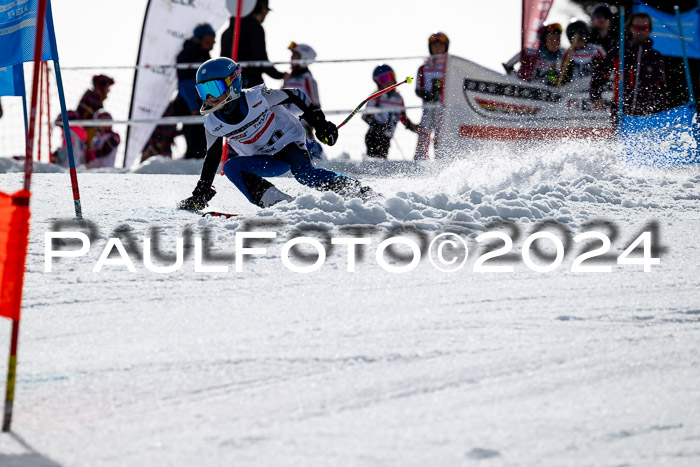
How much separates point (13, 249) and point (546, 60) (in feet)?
26.7

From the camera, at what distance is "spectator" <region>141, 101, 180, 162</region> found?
10789 mm

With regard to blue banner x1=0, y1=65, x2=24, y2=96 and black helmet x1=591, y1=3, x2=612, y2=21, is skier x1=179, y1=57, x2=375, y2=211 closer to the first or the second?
blue banner x1=0, y1=65, x2=24, y2=96

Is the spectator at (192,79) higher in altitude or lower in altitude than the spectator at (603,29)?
lower

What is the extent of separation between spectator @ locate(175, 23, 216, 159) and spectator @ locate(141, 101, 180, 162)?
2.21 feet

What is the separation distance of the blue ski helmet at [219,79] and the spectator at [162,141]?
4975 mm

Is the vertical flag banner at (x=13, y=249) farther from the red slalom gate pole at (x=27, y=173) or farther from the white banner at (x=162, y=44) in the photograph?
the white banner at (x=162, y=44)

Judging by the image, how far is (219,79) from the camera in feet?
18.9

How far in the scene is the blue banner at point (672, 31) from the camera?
366 inches

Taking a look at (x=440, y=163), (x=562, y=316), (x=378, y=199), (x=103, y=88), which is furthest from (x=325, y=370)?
(x=103, y=88)

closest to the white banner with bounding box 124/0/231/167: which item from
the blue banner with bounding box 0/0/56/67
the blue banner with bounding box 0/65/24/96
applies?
the blue banner with bounding box 0/65/24/96

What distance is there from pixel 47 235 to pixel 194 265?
3.68 feet

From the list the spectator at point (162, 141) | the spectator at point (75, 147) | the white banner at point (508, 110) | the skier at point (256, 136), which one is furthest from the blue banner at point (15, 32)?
the spectator at point (75, 147)

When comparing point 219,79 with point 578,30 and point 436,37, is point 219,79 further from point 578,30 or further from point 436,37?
point 578,30

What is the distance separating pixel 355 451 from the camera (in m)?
2.21
